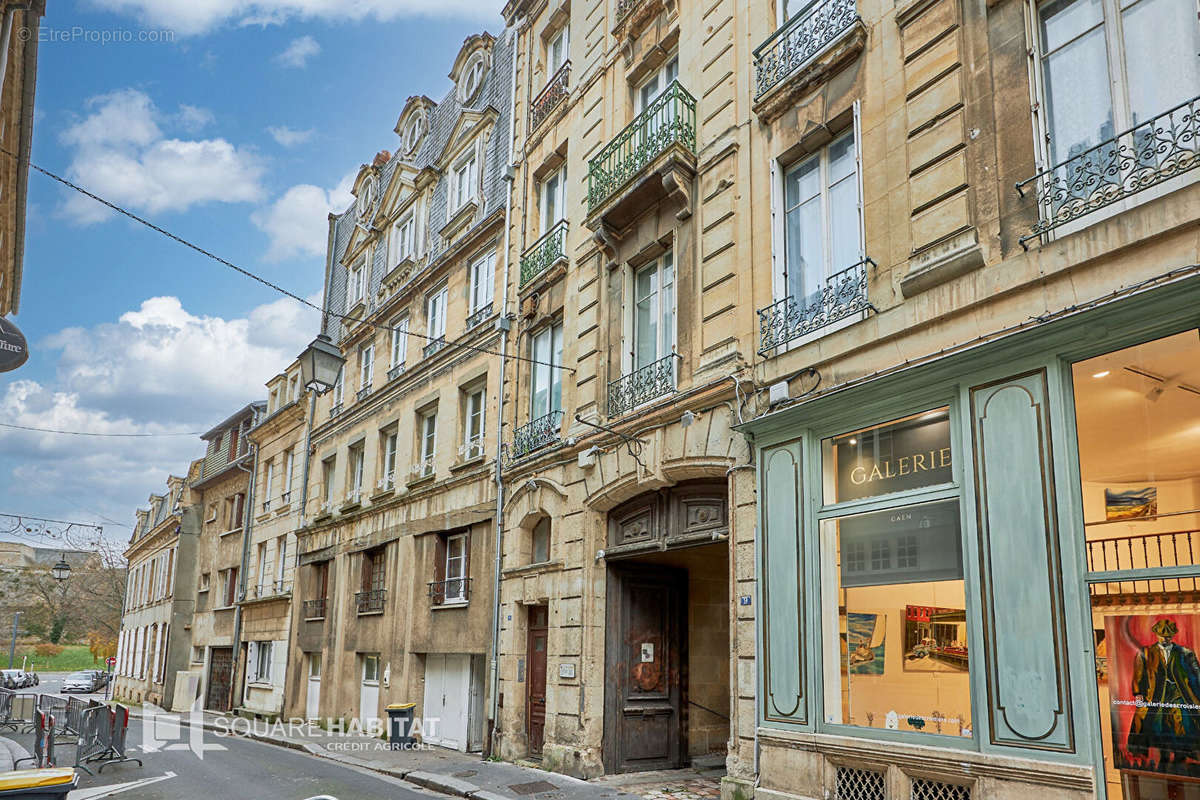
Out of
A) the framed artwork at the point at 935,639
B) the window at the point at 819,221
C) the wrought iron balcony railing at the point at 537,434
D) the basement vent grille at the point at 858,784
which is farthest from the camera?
the wrought iron balcony railing at the point at 537,434

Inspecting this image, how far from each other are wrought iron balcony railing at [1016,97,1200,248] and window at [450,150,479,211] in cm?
1315

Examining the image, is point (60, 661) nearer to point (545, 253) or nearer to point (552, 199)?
point (552, 199)

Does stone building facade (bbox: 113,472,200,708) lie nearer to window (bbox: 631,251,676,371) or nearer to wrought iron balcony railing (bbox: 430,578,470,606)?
wrought iron balcony railing (bbox: 430,578,470,606)

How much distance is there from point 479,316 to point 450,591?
534 centimetres

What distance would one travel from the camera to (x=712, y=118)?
1103 centimetres

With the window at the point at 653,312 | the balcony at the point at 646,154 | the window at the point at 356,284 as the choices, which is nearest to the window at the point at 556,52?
the balcony at the point at 646,154

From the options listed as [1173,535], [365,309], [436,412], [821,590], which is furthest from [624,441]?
[365,309]

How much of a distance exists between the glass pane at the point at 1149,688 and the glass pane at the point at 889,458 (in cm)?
174

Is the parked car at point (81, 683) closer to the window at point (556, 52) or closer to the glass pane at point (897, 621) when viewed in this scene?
the window at point (556, 52)

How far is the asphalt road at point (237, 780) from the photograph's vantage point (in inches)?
422

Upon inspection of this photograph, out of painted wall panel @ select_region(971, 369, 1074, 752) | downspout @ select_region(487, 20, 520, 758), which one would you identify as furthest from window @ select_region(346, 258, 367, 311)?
painted wall panel @ select_region(971, 369, 1074, 752)

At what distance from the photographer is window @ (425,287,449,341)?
18.7 m

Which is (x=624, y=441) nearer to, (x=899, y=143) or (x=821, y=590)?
(x=821, y=590)

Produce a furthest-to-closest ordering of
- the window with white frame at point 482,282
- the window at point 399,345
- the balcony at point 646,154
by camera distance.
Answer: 1. the window at point 399,345
2. the window with white frame at point 482,282
3. the balcony at point 646,154
